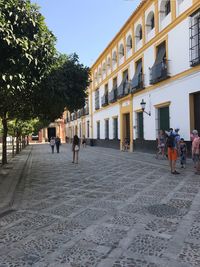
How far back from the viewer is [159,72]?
1825cm

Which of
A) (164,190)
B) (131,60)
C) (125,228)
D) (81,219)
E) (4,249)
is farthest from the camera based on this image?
(131,60)

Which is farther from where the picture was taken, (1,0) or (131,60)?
(131,60)

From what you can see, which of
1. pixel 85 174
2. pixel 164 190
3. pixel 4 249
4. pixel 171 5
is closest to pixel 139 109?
pixel 171 5

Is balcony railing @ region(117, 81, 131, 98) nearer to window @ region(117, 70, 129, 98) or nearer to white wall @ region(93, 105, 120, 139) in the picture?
window @ region(117, 70, 129, 98)

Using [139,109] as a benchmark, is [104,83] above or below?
above

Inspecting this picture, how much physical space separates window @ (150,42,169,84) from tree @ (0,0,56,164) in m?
10.6

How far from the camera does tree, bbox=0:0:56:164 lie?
21.1ft

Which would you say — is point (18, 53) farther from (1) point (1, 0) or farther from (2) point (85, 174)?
(2) point (85, 174)

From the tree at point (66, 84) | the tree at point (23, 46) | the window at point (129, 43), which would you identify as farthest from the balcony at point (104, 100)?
the tree at point (23, 46)

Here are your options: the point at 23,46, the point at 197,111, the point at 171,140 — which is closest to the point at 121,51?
the point at 197,111

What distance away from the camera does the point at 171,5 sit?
17.3m

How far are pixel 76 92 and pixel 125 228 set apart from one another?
19.6ft

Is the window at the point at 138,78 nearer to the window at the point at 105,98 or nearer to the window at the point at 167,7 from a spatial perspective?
the window at the point at 167,7

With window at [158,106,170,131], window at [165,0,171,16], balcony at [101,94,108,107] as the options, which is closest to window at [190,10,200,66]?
window at [165,0,171,16]
